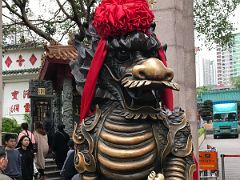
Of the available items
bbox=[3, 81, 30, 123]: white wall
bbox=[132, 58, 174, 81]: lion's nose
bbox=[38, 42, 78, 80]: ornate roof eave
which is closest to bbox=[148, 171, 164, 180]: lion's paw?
bbox=[132, 58, 174, 81]: lion's nose

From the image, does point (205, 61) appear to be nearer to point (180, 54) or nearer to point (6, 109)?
point (6, 109)

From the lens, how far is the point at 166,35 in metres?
4.96

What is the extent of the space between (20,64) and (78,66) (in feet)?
40.8

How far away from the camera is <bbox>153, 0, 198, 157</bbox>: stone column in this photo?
496 cm

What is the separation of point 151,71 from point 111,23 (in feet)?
1.29

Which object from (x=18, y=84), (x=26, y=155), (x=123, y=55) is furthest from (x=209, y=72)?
(x=123, y=55)

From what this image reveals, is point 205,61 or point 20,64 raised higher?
point 205,61

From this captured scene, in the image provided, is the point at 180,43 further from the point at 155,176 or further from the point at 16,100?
the point at 16,100

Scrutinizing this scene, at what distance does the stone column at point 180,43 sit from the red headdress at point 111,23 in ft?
8.39

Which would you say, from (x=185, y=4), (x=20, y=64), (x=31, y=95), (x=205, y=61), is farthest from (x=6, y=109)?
(x=205, y=61)

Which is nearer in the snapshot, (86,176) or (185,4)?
(86,176)

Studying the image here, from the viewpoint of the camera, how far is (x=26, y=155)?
19.2ft

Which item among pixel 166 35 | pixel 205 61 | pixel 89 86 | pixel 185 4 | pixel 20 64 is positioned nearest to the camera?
pixel 89 86

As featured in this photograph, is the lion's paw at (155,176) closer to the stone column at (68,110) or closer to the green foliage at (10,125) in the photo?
the stone column at (68,110)
